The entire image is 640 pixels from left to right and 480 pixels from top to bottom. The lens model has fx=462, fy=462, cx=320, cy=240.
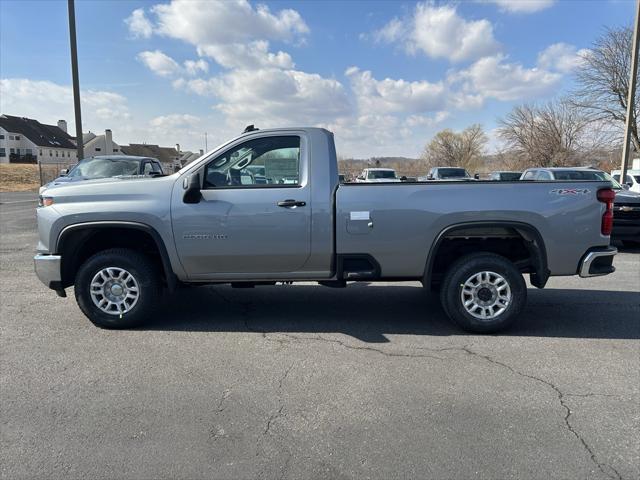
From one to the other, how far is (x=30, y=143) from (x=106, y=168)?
8137cm

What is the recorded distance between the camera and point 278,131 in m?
4.91

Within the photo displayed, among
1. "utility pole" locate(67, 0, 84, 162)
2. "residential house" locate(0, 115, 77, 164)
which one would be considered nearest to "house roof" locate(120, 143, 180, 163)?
"residential house" locate(0, 115, 77, 164)

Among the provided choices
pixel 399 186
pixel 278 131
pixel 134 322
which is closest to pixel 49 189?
pixel 134 322

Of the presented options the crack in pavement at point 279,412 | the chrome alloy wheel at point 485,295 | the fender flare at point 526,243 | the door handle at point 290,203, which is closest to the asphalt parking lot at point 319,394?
the crack in pavement at point 279,412

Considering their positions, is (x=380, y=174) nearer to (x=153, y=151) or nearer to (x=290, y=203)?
(x=290, y=203)

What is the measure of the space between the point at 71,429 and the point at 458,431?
2.57 metres

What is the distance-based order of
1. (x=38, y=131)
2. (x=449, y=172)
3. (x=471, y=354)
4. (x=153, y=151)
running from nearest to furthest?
(x=471, y=354), (x=449, y=172), (x=38, y=131), (x=153, y=151)

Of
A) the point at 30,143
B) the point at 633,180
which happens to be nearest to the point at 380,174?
the point at 633,180

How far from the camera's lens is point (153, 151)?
96625 millimetres

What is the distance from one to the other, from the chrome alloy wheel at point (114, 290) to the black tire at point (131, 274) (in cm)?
3

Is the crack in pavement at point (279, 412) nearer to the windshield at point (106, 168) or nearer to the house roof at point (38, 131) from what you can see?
the windshield at point (106, 168)

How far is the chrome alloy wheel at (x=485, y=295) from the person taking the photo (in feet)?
15.8

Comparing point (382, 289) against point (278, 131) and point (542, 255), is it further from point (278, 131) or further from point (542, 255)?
point (278, 131)

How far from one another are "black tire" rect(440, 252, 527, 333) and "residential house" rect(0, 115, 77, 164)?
76704mm
